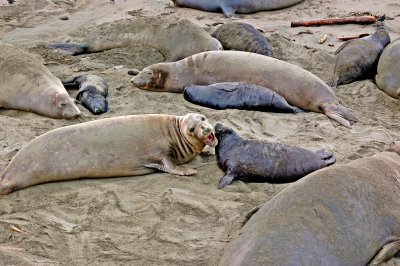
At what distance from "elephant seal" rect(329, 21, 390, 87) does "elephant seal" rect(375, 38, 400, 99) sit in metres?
0.12

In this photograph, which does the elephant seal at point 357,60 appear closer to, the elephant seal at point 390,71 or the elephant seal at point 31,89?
the elephant seal at point 390,71

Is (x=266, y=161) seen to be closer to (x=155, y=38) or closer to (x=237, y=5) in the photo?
(x=155, y=38)

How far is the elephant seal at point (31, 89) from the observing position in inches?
239

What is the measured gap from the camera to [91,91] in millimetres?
6426

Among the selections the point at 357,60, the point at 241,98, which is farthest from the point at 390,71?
the point at 241,98

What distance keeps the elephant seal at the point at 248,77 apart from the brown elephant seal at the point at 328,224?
8.22 ft

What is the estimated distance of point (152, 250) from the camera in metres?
3.75

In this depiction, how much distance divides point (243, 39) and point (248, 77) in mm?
1285

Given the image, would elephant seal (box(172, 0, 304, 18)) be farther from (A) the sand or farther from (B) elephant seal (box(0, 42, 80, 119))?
(B) elephant seal (box(0, 42, 80, 119))

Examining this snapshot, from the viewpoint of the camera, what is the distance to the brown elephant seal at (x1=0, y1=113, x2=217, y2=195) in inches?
185

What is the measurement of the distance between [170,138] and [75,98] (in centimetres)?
181


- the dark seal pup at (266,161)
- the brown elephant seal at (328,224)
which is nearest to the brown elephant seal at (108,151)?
the dark seal pup at (266,161)

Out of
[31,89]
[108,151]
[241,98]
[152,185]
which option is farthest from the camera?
[31,89]

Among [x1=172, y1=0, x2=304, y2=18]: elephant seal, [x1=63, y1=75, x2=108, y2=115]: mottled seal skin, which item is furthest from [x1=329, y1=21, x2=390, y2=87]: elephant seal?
[x1=172, y1=0, x2=304, y2=18]: elephant seal
